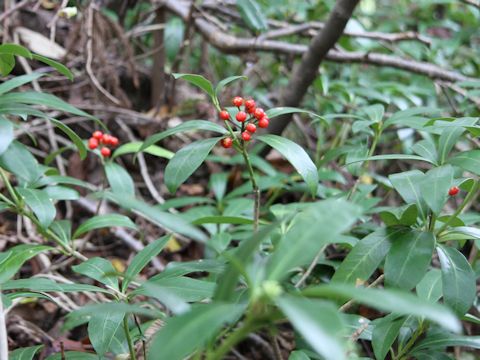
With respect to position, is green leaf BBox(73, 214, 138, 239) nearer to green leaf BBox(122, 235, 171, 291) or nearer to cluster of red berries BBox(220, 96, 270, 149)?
green leaf BBox(122, 235, 171, 291)

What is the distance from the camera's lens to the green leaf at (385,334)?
1022 mm

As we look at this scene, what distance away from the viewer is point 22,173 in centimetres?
110

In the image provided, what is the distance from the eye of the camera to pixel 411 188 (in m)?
1.00

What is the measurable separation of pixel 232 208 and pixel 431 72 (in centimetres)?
107

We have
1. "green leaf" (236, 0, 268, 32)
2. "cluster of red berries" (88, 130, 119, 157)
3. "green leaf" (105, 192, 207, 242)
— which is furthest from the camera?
"green leaf" (236, 0, 268, 32)

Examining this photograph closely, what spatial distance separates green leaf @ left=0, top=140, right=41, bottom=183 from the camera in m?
1.09

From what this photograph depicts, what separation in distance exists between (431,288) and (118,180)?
3.19 feet

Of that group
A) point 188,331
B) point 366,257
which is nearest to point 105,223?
point 366,257

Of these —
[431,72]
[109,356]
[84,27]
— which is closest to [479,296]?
[431,72]

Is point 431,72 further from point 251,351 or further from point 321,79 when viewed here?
point 251,351

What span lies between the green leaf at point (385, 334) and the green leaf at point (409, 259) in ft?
0.54

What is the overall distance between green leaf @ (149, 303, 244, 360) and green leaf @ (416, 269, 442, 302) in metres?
0.69

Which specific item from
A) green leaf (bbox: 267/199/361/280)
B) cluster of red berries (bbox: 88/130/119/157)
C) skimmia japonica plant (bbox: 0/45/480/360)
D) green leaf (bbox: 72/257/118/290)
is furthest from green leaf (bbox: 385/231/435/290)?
cluster of red berries (bbox: 88/130/119/157)

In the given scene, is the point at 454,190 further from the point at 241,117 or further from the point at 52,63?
the point at 52,63
